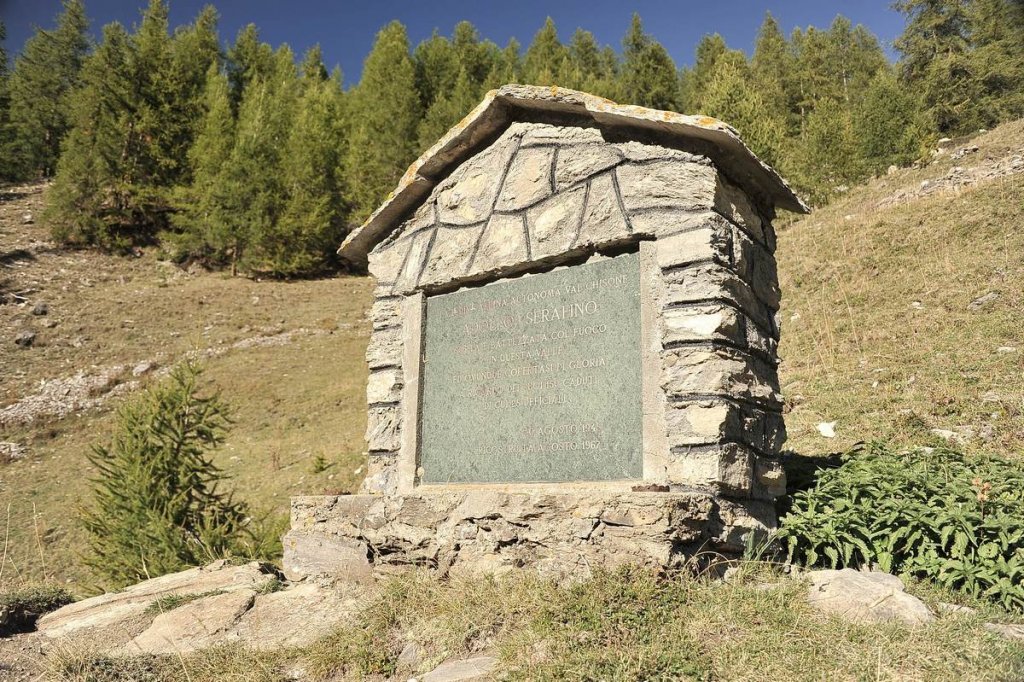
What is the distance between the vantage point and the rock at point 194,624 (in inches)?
160

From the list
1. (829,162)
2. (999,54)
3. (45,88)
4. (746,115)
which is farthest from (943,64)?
(45,88)

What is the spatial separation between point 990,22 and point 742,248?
3593 cm

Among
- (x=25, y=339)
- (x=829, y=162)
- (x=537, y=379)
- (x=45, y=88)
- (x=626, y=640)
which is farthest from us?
(x=45, y=88)

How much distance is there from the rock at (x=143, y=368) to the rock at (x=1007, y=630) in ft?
59.6

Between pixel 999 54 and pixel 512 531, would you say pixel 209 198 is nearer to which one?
pixel 512 531

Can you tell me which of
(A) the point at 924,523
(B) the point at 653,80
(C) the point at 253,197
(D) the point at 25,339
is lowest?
(A) the point at 924,523

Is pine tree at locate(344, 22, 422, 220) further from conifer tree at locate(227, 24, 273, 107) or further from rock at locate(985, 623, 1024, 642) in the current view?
rock at locate(985, 623, 1024, 642)

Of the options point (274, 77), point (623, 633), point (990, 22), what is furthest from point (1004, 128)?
point (274, 77)

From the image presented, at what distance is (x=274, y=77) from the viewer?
128ft

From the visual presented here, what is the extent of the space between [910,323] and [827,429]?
10.7ft

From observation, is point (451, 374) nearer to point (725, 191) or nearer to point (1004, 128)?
point (725, 191)

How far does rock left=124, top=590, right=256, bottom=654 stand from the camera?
406 centimetres

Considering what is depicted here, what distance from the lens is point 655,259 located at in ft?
14.0

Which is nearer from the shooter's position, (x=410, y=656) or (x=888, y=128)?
(x=410, y=656)
